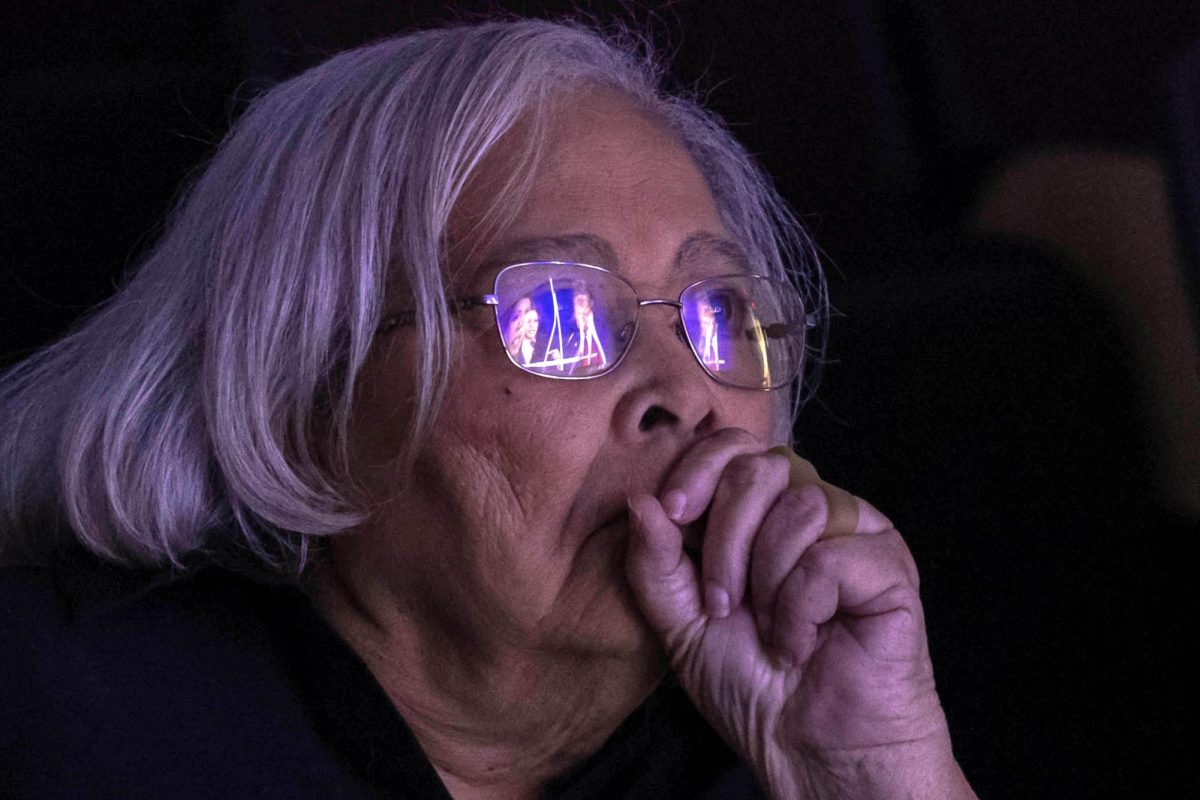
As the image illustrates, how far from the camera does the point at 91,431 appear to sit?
127 cm

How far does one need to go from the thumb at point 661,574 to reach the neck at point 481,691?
93 mm

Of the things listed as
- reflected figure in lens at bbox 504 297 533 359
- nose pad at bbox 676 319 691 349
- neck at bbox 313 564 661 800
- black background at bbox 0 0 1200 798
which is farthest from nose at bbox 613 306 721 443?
black background at bbox 0 0 1200 798

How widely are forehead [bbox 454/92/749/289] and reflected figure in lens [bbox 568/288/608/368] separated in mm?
56

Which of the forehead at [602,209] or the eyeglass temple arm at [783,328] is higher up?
the forehead at [602,209]

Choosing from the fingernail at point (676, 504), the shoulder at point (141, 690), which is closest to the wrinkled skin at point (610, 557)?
the fingernail at point (676, 504)

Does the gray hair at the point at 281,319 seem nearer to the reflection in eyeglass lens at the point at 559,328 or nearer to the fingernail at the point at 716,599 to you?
the reflection in eyeglass lens at the point at 559,328

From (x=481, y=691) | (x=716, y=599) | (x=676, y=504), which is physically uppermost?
(x=676, y=504)

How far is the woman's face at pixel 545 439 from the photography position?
43.8 inches

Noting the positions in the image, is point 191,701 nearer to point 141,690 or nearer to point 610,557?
point 141,690

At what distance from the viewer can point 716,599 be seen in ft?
3.73

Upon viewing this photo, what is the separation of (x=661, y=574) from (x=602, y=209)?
15.4 inches

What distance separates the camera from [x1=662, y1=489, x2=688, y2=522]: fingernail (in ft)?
3.58

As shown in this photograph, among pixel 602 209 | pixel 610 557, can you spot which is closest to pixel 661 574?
pixel 610 557

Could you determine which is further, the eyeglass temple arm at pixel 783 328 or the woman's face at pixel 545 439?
the eyeglass temple arm at pixel 783 328
